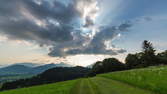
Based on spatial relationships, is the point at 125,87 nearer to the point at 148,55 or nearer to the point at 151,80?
the point at 151,80

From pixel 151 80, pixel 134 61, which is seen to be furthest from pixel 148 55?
pixel 151 80

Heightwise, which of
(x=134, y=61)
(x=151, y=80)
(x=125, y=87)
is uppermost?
(x=134, y=61)

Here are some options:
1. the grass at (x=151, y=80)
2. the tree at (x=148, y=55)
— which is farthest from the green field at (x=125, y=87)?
the tree at (x=148, y=55)

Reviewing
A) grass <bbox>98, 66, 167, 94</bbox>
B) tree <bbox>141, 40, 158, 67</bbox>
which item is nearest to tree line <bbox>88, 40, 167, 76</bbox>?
tree <bbox>141, 40, 158, 67</bbox>

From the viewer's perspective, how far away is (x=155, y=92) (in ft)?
50.4

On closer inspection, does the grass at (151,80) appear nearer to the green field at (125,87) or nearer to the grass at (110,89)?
→ the green field at (125,87)

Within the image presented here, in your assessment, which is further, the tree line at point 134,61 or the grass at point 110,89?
the tree line at point 134,61

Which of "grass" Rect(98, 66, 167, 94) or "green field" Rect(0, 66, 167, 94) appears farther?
"green field" Rect(0, 66, 167, 94)

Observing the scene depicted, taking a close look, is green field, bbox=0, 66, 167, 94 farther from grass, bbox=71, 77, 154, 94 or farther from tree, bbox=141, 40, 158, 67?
tree, bbox=141, 40, 158, 67

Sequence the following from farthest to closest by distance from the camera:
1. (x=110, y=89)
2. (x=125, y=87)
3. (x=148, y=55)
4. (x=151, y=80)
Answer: (x=148, y=55) < (x=151, y=80) < (x=125, y=87) < (x=110, y=89)

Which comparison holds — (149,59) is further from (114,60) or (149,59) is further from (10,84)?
(10,84)

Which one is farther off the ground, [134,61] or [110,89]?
[134,61]

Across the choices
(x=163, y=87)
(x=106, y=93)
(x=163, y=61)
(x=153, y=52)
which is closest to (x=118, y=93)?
(x=106, y=93)

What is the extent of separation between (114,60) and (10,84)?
4117 inches
